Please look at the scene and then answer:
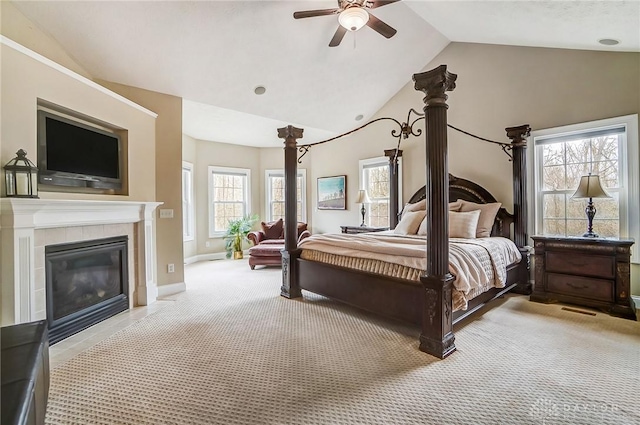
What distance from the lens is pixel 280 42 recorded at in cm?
375

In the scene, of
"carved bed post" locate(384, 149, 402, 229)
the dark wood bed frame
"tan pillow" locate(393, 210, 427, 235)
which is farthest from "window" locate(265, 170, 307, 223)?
the dark wood bed frame

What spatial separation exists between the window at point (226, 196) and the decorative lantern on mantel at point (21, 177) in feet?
14.3

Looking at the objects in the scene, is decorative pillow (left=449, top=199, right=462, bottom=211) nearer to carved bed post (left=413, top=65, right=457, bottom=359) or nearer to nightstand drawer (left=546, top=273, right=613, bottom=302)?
nightstand drawer (left=546, top=273, right=613, bottom=302)

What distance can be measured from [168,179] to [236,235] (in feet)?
9.24

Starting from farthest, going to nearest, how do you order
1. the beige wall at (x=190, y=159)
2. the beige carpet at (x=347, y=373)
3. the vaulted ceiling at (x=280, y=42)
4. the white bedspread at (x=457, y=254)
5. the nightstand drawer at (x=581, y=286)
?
the beige wall at (x=190, y=159) → the nightstand drawer at (x=581, y=286) → the vaulted ceiling at (x=280, y=42) → the white bedspread at (x=457, y=254) → the beige carpet at (x=347, y=373)

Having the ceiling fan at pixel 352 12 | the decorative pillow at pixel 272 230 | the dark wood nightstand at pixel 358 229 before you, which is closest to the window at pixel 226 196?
the decorative pillow at pixel 272 230

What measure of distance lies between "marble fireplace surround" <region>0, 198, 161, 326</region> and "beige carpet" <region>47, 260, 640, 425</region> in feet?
2.04

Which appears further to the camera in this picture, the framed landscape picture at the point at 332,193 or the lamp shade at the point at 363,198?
the framed landscape picture at the point at 332,193

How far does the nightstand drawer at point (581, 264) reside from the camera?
10.2 feet

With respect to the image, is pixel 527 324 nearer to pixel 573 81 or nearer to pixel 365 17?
pixel 573 81

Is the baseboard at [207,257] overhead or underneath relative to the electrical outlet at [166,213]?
underneath

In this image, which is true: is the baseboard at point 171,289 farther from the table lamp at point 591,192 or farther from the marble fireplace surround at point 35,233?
the table lamp at point 591,192

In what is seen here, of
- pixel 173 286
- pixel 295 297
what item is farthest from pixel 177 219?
pixel 295 297

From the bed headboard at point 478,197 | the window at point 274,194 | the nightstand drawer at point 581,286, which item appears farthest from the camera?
the window at point 274,194
